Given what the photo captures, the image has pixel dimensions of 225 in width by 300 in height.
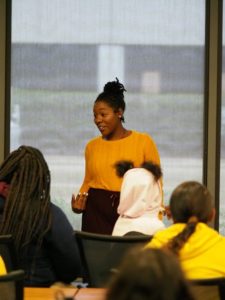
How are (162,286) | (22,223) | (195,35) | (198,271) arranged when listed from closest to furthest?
(162,286) → (198,271) → (22,223) → (195,35)

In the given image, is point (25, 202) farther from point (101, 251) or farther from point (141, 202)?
point (141, 202)

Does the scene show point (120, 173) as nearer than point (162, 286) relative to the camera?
No

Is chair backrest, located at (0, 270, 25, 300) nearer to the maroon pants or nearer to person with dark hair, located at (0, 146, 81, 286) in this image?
person with dark hair, located at (0, 146, 81, 286)

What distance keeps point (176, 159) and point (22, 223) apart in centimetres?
318

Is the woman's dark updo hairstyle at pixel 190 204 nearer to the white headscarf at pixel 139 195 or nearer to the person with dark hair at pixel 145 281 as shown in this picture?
the white headscarf at pixel 139 195

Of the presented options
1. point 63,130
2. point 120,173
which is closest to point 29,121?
point 63,130

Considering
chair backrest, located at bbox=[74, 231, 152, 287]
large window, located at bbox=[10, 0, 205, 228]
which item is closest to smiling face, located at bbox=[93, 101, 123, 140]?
chair backrest, located at bbox=[74, 231, 152, 287]

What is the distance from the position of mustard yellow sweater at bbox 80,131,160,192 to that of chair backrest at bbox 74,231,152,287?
1.27 meters

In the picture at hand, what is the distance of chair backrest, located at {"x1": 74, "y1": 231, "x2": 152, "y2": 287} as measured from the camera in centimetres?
312

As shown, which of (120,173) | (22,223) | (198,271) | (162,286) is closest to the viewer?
(162,286)

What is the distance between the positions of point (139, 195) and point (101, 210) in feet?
2.99

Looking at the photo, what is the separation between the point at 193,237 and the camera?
2621mm

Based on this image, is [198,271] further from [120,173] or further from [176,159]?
[176,159]

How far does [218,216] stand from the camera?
627cm
